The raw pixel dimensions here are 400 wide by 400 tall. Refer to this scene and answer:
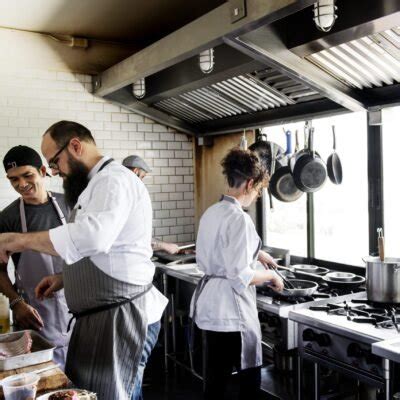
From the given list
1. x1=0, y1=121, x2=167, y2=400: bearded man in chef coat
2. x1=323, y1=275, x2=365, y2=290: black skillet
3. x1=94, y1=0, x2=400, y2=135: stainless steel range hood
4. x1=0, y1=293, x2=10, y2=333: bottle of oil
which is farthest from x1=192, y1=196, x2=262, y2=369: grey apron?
x1=0, y1=293, x2=10, y2=333: bottle of oil

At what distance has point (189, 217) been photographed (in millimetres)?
5699

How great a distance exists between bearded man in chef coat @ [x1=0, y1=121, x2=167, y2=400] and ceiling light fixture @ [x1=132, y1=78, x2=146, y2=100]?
2455 mm

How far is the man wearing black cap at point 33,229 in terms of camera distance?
3014 millimetres

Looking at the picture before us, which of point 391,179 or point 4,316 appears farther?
point 4,316

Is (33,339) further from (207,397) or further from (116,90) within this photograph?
(116,90)

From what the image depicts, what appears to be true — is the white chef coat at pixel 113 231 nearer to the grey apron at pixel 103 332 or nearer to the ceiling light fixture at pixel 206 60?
the grey apron at pixel 103 332

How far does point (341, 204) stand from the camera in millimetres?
4039

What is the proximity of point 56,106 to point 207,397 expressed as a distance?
3223 millimetres

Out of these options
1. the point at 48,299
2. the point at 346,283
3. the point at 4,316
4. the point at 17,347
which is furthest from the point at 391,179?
the point at 4,316

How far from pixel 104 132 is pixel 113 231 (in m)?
3.39

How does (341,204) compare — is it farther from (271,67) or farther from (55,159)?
(55,159)

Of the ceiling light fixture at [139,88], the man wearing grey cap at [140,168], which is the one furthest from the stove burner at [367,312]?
A: the ceiling light fixture at [139,88]

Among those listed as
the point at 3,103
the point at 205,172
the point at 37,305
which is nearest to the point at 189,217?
the point at 205,172

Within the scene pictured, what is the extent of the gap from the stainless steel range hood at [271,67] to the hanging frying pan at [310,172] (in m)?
0.33
